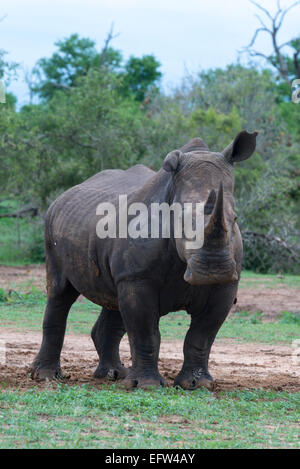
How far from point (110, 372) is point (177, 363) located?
1211 mm

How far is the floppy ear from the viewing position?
21.4 feet

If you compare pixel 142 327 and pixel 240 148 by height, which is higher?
pixel 240 148

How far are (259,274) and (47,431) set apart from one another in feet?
46.1

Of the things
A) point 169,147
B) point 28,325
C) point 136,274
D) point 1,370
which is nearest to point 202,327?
point 136,274

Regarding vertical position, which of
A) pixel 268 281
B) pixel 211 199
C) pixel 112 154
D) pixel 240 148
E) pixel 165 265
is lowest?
pixel 268 281

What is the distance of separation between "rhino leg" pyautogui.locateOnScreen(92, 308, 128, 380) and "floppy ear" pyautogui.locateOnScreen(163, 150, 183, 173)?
2.16 m

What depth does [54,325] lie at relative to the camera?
8047mm

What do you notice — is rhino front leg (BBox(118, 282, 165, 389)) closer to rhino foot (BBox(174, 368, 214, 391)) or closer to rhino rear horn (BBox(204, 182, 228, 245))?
rhino foot (BBox(174, 368, 214, 391))

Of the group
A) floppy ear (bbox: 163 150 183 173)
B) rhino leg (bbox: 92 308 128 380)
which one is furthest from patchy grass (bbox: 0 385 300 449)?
floppy ear (bbox: 163 150 183 173)

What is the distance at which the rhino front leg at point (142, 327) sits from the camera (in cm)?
671

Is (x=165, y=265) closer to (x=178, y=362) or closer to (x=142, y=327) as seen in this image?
(x=142, y=327)

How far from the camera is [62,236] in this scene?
25.9ft

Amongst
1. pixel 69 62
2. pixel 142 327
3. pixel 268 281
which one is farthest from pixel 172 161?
pixel 69 62
